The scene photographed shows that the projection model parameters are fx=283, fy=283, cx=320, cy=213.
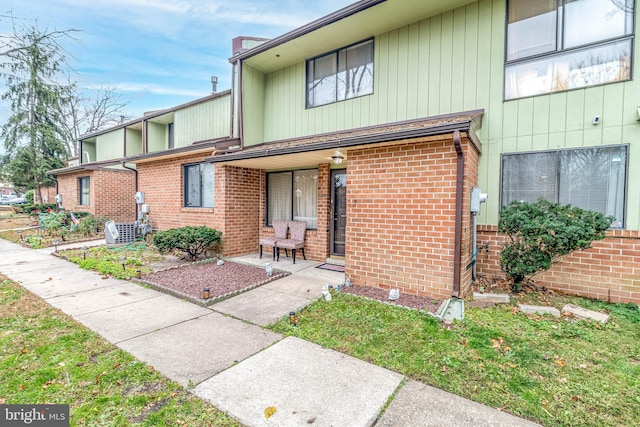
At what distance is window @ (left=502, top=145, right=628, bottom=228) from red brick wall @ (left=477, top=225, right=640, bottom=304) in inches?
13.1

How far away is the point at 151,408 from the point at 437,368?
8.52 ft

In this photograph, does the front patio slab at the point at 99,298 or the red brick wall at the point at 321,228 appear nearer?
the front patio slab at the point at 99,298

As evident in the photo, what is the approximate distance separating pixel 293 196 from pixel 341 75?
11.7ft

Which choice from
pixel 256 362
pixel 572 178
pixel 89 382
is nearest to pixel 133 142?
pixel 89 382

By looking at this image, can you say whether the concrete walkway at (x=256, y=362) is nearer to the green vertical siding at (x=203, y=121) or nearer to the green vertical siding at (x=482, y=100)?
the green vertical siding at (x=482, y=100)

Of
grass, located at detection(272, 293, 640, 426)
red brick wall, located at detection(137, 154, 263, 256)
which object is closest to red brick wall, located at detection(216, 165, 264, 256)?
red brick wall, located at detection(137, 154, 263, 256)

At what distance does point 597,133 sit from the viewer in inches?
185

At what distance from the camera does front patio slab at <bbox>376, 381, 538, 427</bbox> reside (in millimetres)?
2143

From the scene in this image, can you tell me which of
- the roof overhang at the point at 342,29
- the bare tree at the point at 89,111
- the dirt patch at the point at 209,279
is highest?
the bare tree at the point at 89,111

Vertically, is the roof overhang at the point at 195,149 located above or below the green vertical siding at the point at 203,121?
below

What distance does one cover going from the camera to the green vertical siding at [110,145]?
1478cm

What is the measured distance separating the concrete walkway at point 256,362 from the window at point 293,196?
3.06 m

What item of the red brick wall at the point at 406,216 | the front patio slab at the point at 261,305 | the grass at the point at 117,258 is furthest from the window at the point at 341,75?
the grass at the point at 117,258

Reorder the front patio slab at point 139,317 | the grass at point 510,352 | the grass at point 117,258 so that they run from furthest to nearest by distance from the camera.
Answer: the grass at point 117,258 < the front patio slab at point 139,317 < the grass at point 510,352
